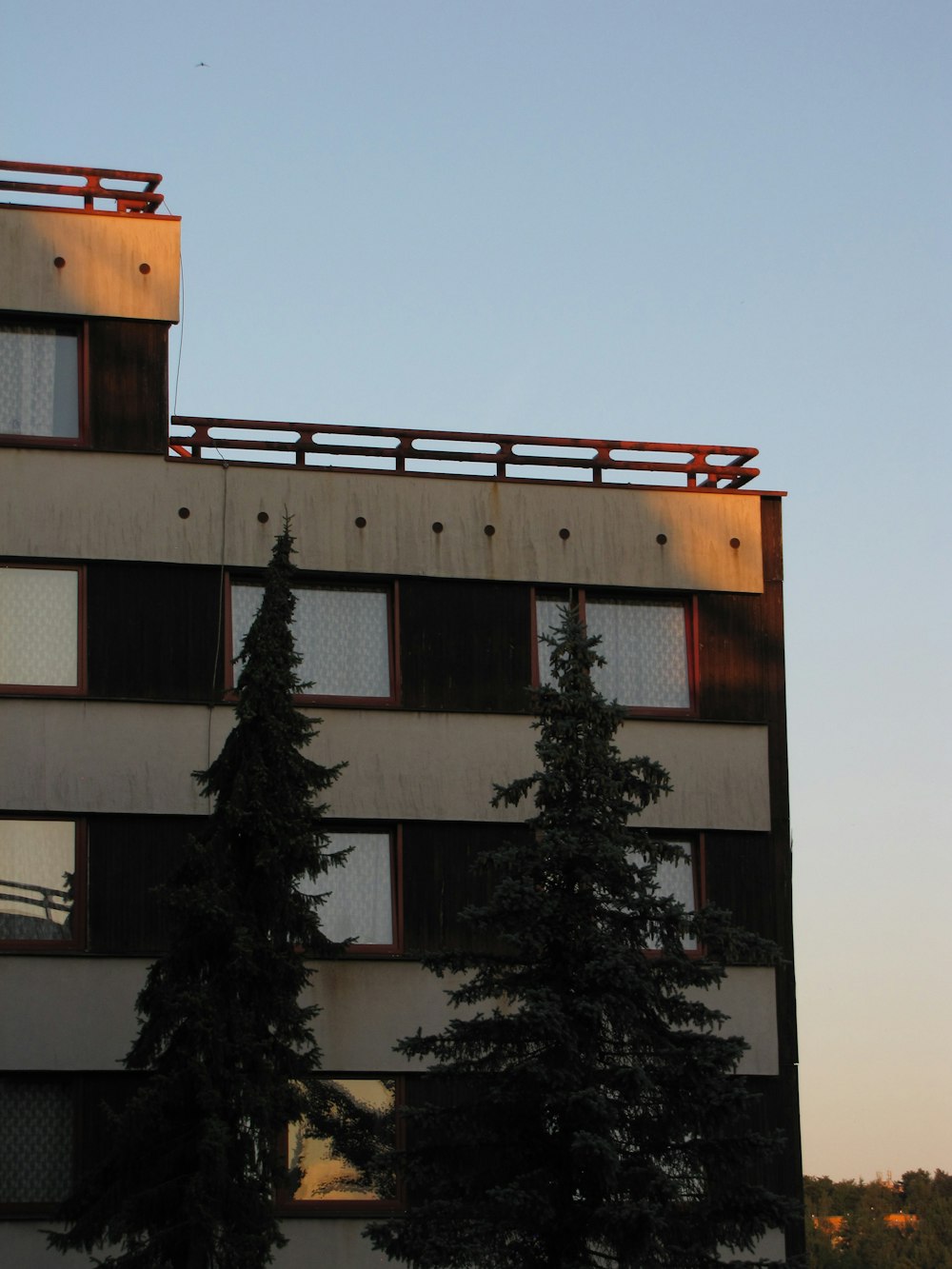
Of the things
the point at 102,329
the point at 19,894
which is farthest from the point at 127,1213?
the point at 102,329

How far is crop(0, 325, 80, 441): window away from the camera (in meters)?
23.3

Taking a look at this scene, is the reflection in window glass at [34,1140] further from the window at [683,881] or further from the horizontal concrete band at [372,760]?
the window at [683,881]

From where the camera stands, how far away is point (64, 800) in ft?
72.7

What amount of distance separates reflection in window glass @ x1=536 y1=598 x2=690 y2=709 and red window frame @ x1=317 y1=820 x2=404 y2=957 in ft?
9.81

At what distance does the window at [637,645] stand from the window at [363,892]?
10.7 ft

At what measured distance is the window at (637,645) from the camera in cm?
2436

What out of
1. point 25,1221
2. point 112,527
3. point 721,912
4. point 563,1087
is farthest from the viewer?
point 112,527

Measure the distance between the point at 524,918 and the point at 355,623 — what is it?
7.96 meters

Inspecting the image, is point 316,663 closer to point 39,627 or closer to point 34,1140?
point 39,627

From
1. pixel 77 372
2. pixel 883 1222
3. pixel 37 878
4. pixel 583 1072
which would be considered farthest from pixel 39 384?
pixel 883 1222

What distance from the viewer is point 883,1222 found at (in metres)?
79.4

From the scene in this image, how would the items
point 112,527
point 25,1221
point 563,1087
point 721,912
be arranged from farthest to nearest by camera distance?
point 112,527 < point 25,1221 < point 721,912 < point 563,1087

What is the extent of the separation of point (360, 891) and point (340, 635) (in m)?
3.18

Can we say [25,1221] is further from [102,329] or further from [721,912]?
[102,329]
